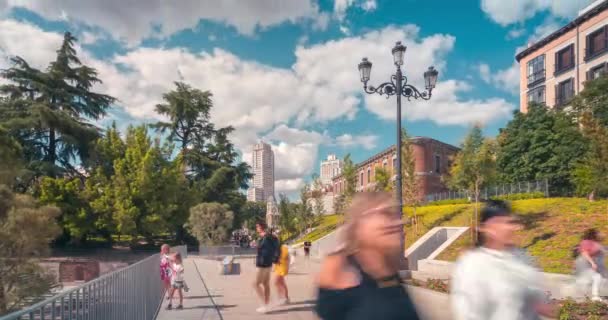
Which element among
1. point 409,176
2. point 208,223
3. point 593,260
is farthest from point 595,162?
point 208,223

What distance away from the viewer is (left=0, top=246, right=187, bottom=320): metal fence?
335 cm

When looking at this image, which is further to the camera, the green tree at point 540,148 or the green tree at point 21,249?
the green tree at point 540,148

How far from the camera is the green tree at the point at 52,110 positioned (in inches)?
1446

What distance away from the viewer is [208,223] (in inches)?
1451

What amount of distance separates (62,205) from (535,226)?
3466 centimetres

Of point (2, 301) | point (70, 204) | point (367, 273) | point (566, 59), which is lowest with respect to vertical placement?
point (2, 301)

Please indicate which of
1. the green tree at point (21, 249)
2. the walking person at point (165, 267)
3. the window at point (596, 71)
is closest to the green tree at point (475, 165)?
the window at point (596, 71)

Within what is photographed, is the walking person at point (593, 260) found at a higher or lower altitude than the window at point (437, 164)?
lower

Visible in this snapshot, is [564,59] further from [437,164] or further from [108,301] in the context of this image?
[108,301]

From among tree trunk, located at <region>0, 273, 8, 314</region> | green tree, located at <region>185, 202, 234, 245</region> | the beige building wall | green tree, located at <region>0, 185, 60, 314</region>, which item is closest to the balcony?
the beige building wall

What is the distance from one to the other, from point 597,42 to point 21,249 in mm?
42922

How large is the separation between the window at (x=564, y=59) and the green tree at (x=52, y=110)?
4204cm

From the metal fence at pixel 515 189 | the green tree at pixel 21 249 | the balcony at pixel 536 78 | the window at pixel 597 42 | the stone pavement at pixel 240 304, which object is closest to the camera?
the stone pavement at pixel 240 304

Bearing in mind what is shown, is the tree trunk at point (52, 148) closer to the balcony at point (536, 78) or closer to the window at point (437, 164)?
the window at point (437, 164)
